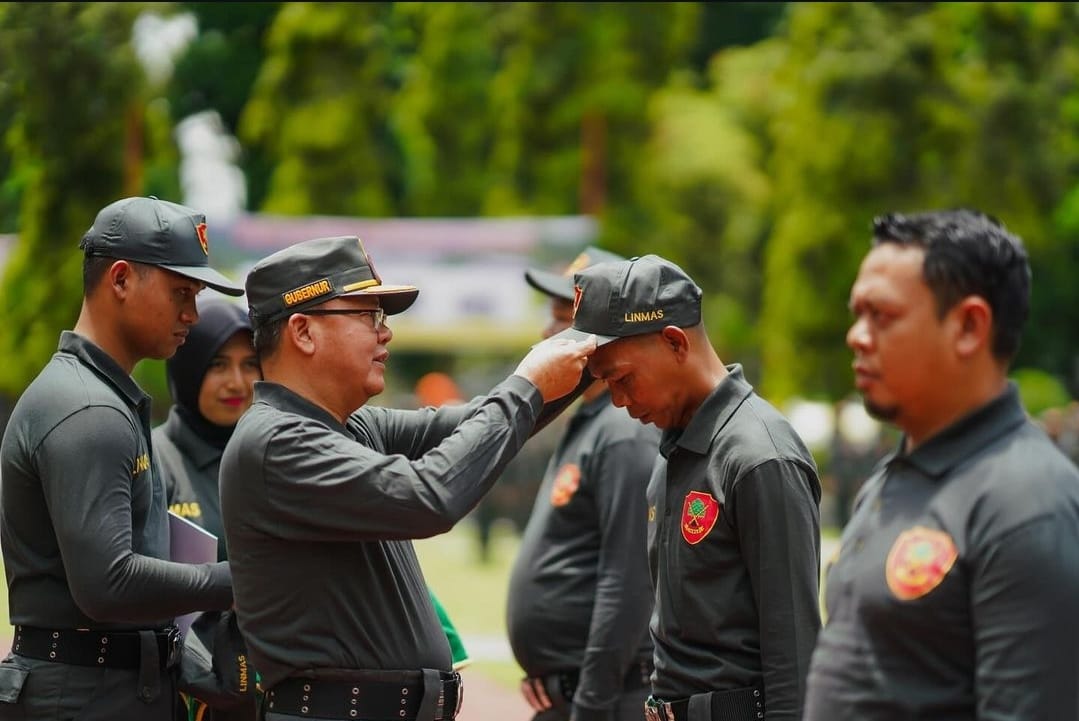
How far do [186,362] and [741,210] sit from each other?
29857 mm

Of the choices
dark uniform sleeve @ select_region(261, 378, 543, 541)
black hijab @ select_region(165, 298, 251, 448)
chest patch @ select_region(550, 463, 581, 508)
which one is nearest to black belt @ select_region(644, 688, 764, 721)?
dark uniform sleeve @ select_region(261, 378, 543, 541)

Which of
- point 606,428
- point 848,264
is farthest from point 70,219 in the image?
point 848,264

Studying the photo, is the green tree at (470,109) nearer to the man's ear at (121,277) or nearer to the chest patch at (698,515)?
the man's ear at (121,277)

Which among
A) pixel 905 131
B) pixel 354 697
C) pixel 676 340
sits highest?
pixel 905 131

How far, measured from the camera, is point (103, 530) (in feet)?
12.8

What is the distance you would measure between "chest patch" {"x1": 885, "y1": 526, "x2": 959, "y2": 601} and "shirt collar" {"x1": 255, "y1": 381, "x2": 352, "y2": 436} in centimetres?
161

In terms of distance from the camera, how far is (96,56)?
32.4 feet

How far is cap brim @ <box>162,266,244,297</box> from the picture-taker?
4.26 metres

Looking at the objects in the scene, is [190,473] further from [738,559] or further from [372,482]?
[738,559]

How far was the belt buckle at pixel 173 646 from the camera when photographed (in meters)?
4.28

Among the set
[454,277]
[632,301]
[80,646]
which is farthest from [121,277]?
[454,277]

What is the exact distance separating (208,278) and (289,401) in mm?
680

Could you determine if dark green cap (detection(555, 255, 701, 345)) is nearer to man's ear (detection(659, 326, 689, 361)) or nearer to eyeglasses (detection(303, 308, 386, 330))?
man's ear (detection(659, 326, 689, 361))

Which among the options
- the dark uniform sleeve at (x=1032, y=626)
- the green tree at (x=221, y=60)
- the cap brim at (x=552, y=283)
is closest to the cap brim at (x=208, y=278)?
the cap brim at (x=552, y=283)
